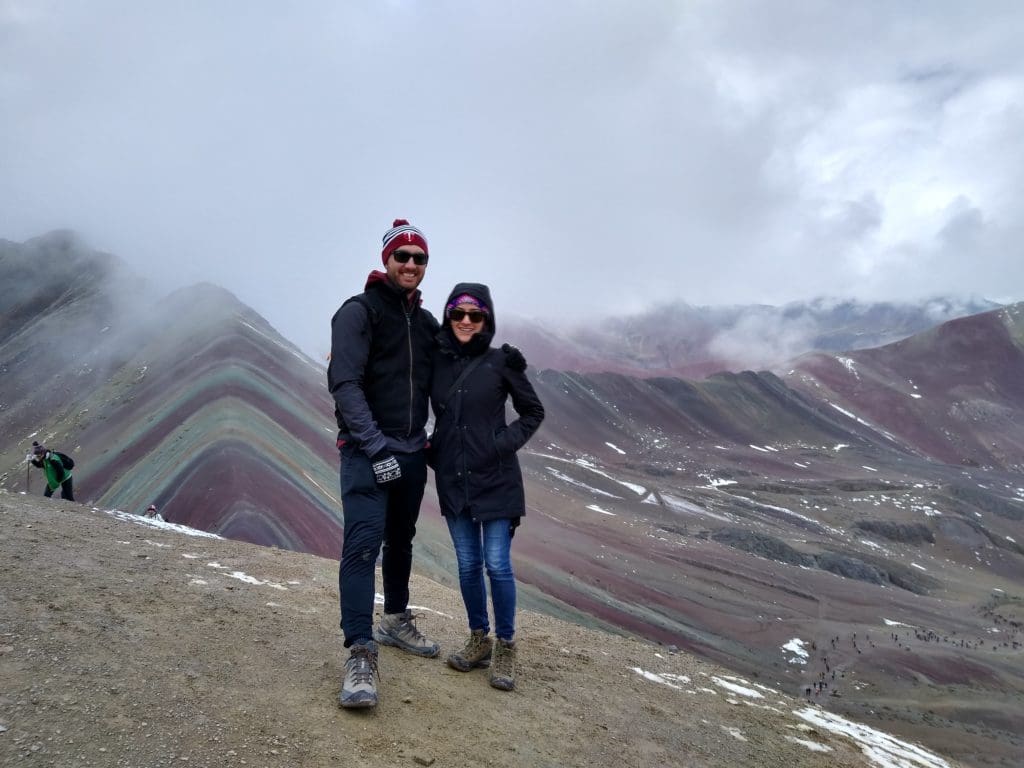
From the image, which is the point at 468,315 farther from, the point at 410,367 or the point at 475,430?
the point at 475,430

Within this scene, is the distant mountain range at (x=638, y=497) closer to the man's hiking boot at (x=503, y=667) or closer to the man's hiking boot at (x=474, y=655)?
the man's hiking boot at (x=474, y=655)

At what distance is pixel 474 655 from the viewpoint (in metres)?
4.57

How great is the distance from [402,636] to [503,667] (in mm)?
780

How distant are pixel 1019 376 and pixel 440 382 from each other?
153 m

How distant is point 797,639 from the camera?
25.5 m

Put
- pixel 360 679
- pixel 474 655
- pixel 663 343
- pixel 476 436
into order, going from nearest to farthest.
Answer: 1. pixel 360 679
2. pixel 476 436
3. pixel 474 655
4. pixel 663 343

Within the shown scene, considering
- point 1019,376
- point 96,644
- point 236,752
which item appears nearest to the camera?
point 236,752

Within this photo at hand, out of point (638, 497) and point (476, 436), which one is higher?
point (638, 497)


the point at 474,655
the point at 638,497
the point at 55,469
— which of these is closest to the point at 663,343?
the point at 638,497

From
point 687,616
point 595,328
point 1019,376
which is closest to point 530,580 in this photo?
point 687,616

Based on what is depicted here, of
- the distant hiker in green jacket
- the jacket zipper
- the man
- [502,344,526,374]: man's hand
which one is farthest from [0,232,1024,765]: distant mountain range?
[502,344,526,374]: man's hand

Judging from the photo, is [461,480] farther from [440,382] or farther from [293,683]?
[293,683]

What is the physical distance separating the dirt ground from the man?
0.39 meters

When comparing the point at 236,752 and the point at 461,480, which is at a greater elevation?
the point at 461,480
